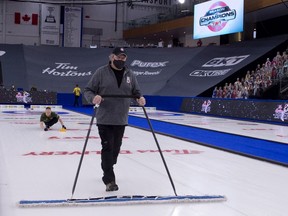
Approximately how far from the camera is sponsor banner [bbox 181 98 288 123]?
1980 cm

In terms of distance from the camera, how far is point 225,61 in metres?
34.3

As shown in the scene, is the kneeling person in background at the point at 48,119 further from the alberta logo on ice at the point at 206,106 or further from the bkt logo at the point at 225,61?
the bkt logo at the point at 225,61

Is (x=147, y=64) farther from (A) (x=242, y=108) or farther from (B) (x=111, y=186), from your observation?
(B) (x=111, y=186)

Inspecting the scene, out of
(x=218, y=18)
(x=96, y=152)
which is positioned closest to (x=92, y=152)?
(x=96, y=152)

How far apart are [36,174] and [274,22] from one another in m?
35.0

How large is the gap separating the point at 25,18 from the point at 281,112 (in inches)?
1347

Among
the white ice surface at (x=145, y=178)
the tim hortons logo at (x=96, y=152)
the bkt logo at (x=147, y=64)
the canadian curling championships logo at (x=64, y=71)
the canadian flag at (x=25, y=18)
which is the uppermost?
the canadian flag at (x=25, y=18)

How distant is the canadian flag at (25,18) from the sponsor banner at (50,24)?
39.9 inches

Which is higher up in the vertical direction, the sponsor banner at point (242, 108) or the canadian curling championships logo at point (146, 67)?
the canadian curling championships logo at point (146, 67)

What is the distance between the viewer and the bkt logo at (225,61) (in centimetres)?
3317

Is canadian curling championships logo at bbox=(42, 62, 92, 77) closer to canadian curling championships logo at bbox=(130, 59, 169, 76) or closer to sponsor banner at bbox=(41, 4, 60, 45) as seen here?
canadian curling championships logo at bbox=(130, 59, 169, 76)

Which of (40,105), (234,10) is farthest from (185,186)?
(234,10)

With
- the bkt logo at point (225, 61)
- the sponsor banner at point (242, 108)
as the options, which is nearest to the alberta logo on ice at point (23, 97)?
the sponsor banner at point (242, 108)

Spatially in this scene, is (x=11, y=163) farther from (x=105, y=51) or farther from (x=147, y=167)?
(x=105, y=51)
